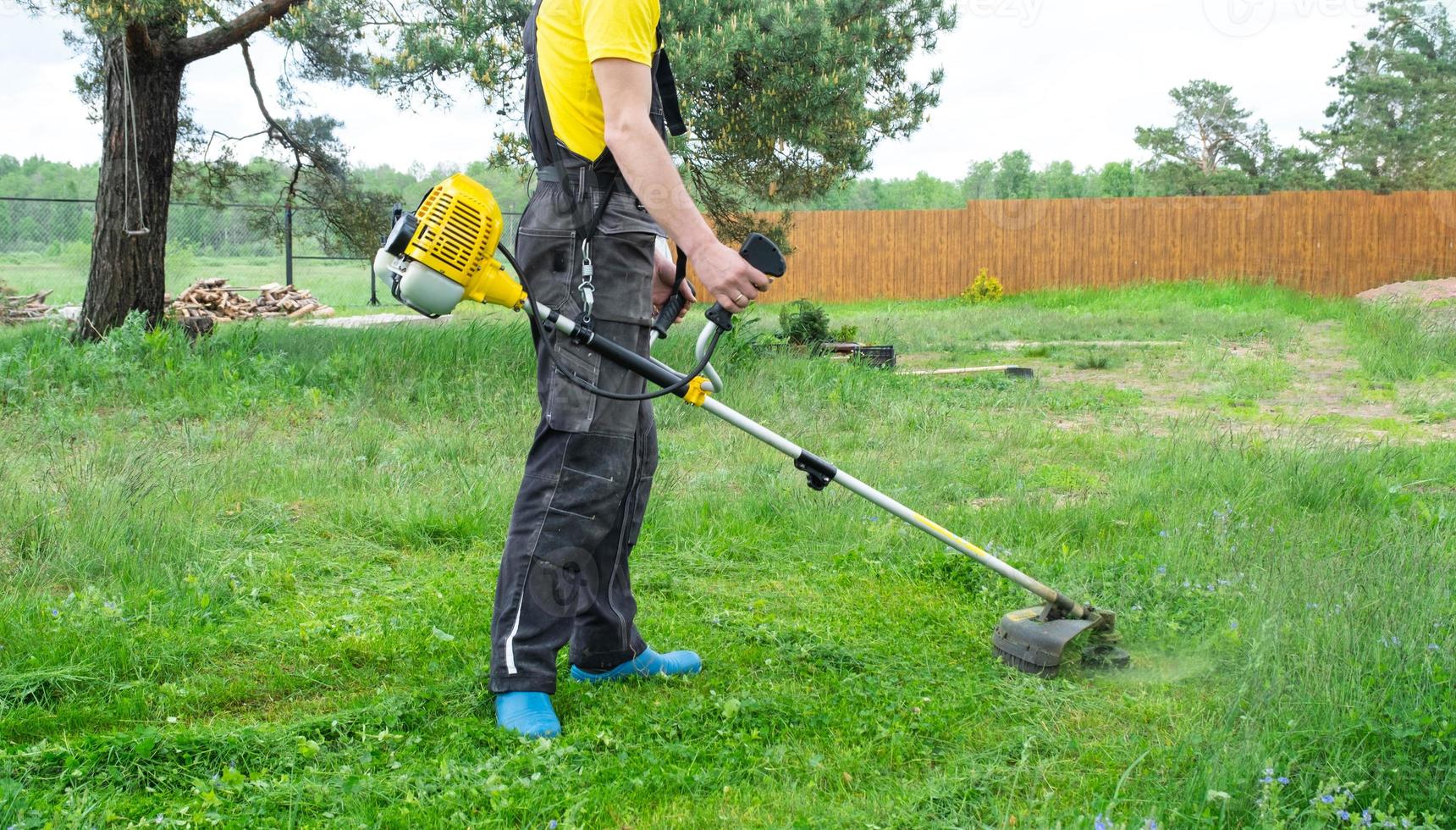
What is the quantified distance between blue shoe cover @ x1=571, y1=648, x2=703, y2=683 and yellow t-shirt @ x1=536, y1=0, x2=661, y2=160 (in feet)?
4.41

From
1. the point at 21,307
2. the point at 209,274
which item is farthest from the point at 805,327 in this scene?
the point at 209,274

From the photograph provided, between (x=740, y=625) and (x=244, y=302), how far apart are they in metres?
15.4

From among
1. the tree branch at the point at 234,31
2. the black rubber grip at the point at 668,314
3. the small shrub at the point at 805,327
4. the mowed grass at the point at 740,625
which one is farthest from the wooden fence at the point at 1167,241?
the black rubber grip at the point at 668,314

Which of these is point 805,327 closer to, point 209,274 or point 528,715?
point 528,715

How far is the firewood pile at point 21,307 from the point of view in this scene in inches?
524

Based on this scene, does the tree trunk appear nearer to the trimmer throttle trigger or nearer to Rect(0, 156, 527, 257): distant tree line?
Rect(0, 156, 527, 257): distant tree line

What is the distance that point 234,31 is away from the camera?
8.66 meters

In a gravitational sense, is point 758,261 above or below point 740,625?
above

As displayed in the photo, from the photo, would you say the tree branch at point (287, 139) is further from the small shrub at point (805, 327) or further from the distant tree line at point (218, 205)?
the small shrub at point (805, 327)

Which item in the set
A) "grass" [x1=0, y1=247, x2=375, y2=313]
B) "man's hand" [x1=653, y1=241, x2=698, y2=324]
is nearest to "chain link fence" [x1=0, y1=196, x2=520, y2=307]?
"grass" [x1=0, y1=247, x2=375, y2=313]

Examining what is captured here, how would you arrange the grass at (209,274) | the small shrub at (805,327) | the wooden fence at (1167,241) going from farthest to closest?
the wooden fence at (1167,241) → the grass at (209,274) → the small shrub at (805,327)

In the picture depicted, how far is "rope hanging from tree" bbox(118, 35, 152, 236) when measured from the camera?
845cm

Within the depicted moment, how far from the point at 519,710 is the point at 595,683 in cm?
34

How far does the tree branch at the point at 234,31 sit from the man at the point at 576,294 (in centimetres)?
704
